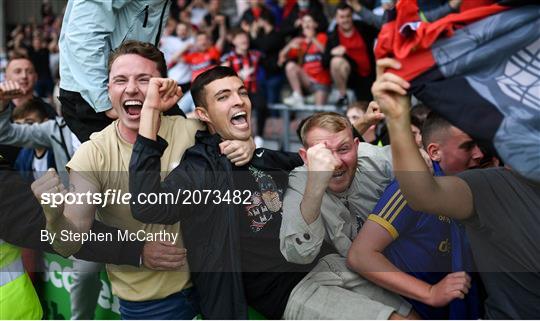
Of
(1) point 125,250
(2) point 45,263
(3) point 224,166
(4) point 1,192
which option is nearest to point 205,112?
(3) point 224,166

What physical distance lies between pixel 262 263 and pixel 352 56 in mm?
5448

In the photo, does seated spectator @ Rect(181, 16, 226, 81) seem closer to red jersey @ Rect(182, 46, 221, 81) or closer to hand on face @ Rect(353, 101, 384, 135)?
red jersey @ Rect(182, 46, 221, 81)

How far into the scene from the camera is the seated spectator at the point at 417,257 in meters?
2.49

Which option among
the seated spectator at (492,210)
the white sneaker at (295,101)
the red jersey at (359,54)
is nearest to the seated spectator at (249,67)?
the white sneaker at (295,101)

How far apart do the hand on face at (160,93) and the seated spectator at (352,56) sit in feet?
17.1

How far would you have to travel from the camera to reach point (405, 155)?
2.21 m

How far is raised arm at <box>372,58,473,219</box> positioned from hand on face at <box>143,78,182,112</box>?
87 cm

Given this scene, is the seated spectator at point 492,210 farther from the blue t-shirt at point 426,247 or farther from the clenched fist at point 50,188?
the clenched fist at point 50,188

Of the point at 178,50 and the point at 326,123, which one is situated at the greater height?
the point at 326,123

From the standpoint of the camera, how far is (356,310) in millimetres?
2531

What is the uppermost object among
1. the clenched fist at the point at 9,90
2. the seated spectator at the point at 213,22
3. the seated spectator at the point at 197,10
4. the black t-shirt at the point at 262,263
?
the clenched fist at the point at 9,90

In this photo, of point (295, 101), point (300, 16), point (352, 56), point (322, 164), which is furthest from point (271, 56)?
point (322, 164)

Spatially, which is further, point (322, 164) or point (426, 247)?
point (426, 247)

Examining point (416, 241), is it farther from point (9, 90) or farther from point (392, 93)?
point (9, 90)
